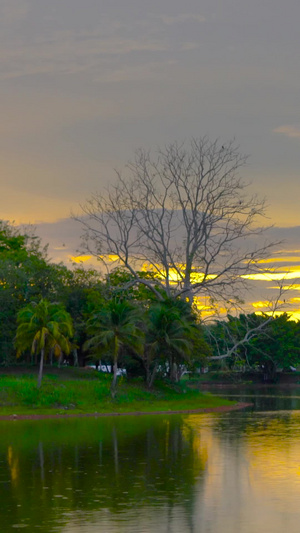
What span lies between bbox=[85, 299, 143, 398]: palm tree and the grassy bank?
1.93m

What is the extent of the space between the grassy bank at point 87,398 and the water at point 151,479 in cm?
1345

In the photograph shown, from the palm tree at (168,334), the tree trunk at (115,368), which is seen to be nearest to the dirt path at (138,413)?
the tree trunk at (115,368)

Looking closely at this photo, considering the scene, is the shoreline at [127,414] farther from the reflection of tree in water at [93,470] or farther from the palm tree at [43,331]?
the reflection of tree in water at [93,470]

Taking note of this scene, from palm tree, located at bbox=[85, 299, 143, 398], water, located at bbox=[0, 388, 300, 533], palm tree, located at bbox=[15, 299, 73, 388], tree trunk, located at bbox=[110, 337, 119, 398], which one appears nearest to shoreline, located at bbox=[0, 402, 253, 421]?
tree trunk, located at bbox=[110, 337, 119, 398]

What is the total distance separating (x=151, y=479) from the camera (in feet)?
82.9

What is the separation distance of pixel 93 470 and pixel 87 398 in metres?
36.0

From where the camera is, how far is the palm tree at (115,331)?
64375 mm

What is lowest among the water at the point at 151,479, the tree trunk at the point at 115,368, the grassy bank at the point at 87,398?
the water at the point at 151,479

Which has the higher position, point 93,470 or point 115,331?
point 115,331

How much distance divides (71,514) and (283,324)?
12984cm

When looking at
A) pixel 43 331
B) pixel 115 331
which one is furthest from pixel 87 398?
pixel 43 331

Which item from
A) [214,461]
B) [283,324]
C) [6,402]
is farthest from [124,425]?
[283,324]

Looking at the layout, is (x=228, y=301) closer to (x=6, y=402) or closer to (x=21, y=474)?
(x=6, y=402)

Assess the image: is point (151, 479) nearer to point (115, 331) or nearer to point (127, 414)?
point (127, 414)
